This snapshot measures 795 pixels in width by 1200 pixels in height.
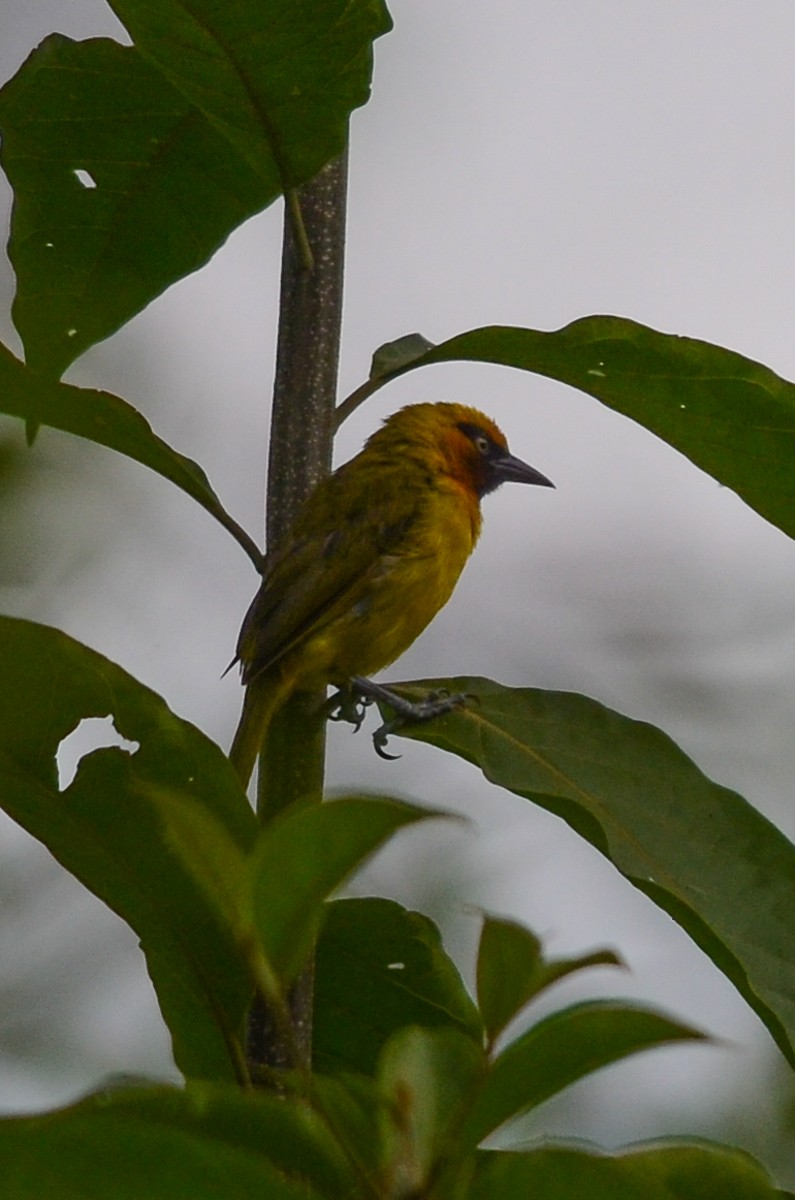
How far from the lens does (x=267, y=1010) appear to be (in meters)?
1.63

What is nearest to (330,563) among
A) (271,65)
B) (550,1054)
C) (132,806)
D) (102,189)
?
(102,189)

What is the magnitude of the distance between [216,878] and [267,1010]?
805 mm

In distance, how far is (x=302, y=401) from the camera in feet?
6.23

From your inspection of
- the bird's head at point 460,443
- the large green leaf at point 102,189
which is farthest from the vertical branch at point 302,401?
the bird's head at point 460,443

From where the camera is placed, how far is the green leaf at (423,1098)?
86cm

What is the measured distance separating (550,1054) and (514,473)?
3.81 metres

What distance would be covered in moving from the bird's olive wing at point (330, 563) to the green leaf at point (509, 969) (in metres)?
1.93

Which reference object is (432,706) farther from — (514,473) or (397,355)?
(514,473)

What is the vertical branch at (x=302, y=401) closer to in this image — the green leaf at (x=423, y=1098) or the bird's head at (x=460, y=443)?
the green leaf at (x=423, y=1098)

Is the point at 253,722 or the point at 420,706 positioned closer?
the point at 420,706

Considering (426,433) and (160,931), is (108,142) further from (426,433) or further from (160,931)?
(426,433)

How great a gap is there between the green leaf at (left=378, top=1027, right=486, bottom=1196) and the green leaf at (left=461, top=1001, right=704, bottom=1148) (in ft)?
0.04

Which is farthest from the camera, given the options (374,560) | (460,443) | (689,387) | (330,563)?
(460,443)

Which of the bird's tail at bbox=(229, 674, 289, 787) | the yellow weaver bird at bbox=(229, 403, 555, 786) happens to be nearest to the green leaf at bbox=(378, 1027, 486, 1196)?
the yellow weaver bird at bbox=(229, 403, 555, 786)
